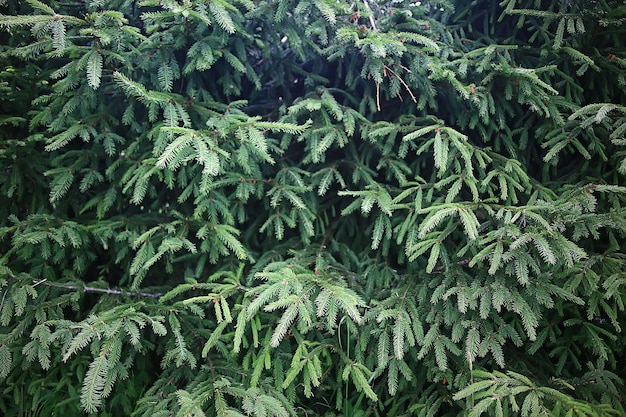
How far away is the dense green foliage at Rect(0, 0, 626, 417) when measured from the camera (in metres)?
1.84

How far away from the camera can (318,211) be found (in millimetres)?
2473

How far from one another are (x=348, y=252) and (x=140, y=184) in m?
1.27

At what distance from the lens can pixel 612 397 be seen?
185 cm

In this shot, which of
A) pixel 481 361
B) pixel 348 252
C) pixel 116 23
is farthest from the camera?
pixel 348 252

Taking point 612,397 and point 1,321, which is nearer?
point 612,397

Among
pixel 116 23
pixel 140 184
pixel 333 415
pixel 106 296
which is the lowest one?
pixel 333 415

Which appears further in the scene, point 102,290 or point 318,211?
point 318,211

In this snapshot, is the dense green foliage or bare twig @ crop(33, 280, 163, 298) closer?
the dense green foliage

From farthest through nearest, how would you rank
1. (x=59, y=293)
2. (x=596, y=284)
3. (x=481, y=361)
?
(x=59, y=293), (x=481, y=361), (x=596, y=284)

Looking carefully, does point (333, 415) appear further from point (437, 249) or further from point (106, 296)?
point (106, 296)

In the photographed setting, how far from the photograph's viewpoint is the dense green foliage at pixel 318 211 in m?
1.84

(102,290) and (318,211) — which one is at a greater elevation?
(318,211)

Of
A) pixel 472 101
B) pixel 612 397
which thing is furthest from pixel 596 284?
pixel 472 101

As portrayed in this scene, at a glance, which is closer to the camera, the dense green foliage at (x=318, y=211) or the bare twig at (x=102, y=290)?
the dense green foliage at (x=318, y=211)
